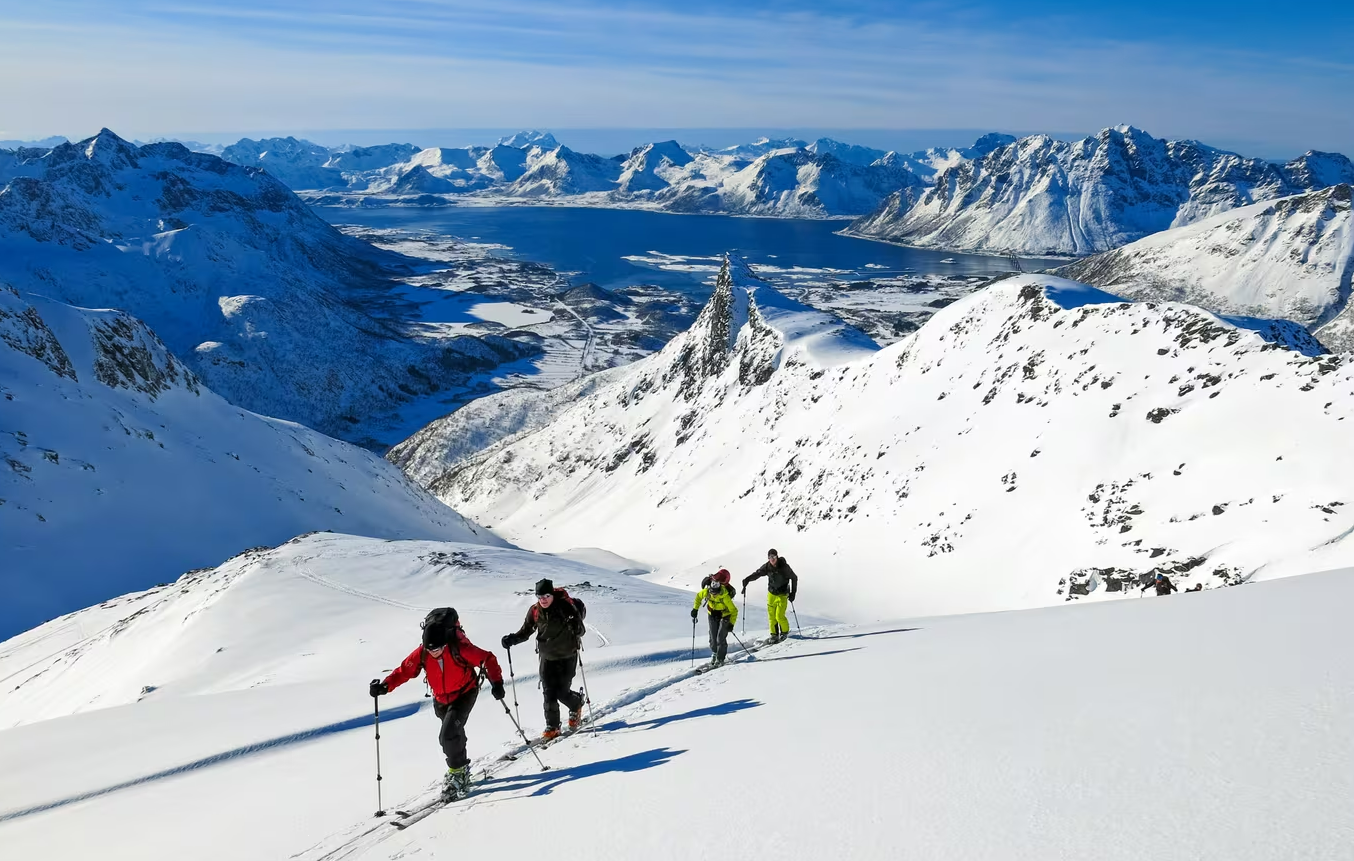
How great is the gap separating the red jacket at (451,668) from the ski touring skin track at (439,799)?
46.5 inches

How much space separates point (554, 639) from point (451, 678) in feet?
6.15

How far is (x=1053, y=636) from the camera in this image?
11.2 meters

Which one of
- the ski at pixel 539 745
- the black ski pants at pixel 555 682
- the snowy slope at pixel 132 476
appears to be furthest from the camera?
the snowy slope at pixel 132 476

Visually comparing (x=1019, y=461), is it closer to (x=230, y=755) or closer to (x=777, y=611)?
(x=777, y=611)

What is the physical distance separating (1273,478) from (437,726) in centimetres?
2735

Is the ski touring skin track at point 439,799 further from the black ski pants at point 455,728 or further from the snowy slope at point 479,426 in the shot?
the snowy slope at point 479,426

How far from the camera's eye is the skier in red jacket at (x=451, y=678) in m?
8.90

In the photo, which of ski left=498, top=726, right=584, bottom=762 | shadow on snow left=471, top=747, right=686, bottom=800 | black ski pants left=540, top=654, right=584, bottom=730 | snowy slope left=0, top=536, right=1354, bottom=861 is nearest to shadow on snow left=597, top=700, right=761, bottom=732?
snowy slope left=0, top=536, right=1354, bottom=861

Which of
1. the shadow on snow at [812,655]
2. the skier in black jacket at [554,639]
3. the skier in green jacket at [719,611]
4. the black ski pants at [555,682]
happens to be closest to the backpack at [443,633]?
the skier in black jacket at [554,639]

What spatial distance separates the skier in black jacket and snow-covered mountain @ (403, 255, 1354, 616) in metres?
21.4

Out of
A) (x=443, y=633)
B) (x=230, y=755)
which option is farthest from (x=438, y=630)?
(x=230, y=755)

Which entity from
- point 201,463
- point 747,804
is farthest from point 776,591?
point 201,463

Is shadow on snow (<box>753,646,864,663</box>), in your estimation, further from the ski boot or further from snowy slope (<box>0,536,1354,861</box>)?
the ski boot

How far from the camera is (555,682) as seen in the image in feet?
35.6
